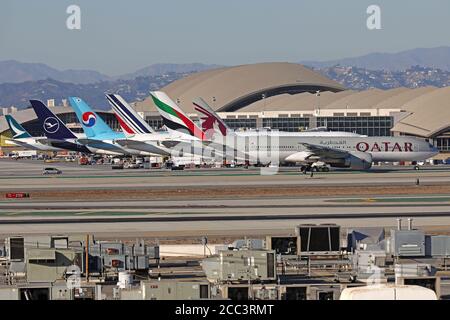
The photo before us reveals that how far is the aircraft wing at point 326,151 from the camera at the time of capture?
136 meters

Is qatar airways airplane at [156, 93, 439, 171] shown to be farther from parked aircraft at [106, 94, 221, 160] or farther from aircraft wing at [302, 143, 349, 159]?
parked aircraft at [106, 94, 221, 160]

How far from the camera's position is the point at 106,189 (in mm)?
110750

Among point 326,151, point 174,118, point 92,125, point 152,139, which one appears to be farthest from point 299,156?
point 92,125

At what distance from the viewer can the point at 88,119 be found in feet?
546

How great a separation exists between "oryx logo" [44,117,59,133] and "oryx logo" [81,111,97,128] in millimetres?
4898

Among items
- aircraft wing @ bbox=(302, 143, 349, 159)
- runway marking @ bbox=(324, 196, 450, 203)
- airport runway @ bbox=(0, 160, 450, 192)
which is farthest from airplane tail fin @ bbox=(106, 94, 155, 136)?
runway marking @ bbox=(324, 196, 450, 203)

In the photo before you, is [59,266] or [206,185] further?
[206,185]

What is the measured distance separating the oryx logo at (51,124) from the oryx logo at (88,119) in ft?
16.1

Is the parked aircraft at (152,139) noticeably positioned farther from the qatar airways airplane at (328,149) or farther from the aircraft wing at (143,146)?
the qatar airways airplane at (328,149)

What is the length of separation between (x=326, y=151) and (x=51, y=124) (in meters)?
52.4
